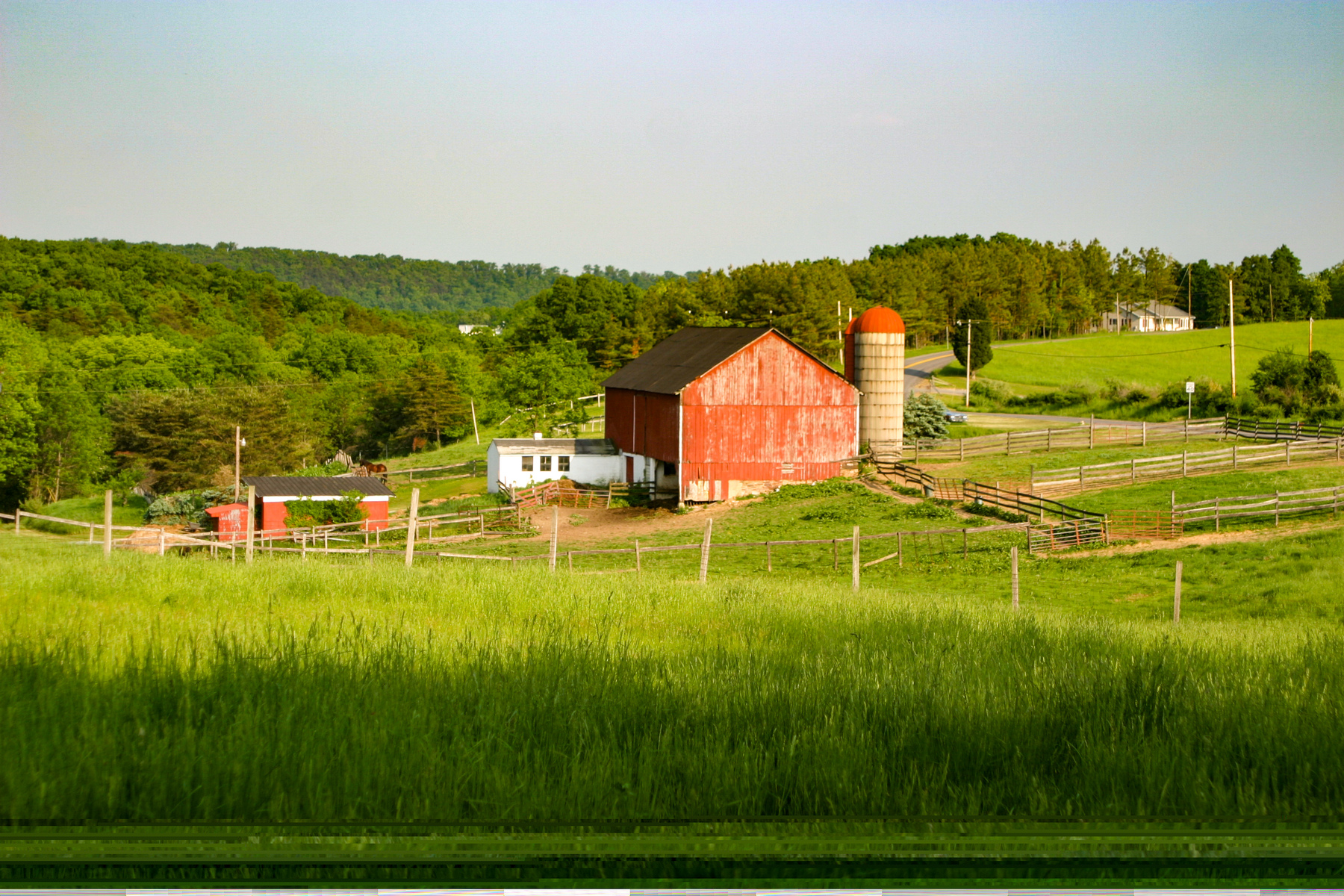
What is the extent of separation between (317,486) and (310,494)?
33.6 inches

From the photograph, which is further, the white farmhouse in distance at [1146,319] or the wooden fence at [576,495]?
the white farmhouse in distance at [1146,319]

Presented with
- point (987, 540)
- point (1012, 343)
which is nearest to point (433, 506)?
point (987, 540)

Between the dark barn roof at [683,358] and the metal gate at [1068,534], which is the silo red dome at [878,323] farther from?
the metal gate at [1068,534]

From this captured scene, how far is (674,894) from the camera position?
3.06 meters

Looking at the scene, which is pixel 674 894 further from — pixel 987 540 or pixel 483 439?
pixel 483 439

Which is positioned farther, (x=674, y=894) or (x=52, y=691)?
(x=52, y=691)

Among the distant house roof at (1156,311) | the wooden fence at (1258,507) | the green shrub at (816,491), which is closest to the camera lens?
the wooden fence at (1258,507)

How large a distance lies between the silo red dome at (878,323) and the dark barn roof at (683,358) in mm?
5449

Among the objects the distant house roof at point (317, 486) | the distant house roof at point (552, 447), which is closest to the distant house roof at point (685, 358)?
the distant house roof at point (552, 447)

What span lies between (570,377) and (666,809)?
63032 millimetres

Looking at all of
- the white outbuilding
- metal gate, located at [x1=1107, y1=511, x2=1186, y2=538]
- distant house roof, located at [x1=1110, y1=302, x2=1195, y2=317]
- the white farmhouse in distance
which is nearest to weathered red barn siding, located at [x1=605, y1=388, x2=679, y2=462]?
the white outbuilding

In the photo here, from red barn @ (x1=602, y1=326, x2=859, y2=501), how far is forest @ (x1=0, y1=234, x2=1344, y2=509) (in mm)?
14849

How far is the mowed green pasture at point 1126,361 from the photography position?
6188 cm

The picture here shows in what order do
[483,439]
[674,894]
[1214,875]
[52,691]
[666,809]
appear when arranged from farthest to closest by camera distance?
1. [483,439]
2. [52,691]
3. [666,809]
4. [1214,875]
5. [674,894]
